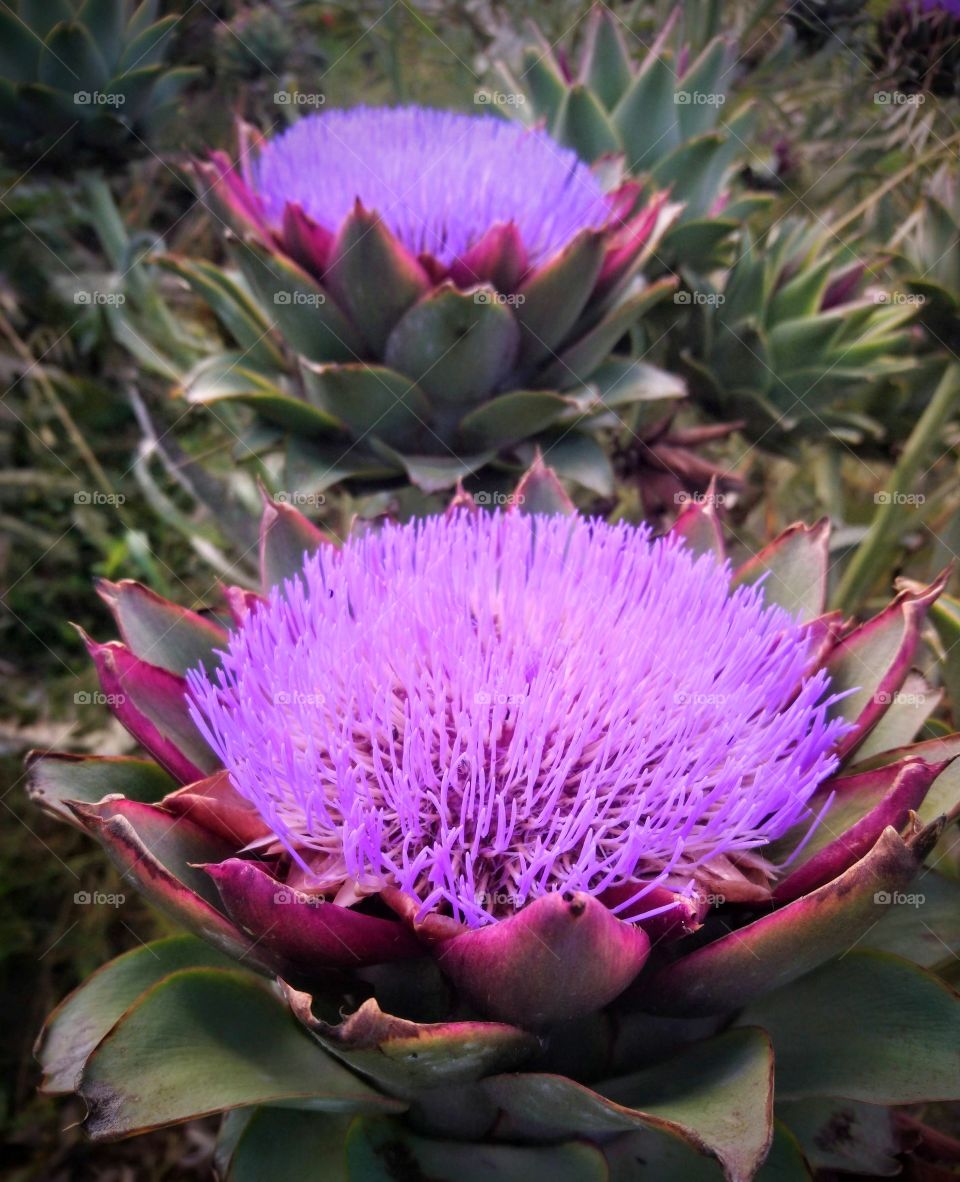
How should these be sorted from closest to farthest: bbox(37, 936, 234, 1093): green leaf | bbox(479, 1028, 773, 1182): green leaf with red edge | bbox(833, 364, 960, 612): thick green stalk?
bbox(479, 1028, 773, 1182): green leaf with red edge, bbox(37, 936, 234, 1093): green leaf, bbox(833, 364, 960, 612): thick green stalk

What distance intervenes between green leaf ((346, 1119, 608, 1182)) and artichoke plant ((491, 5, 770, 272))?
0.97m

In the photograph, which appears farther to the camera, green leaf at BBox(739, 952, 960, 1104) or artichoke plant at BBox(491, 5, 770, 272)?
artichoke plant at BBox(491, 5, 770, 272)

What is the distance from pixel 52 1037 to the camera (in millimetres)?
599

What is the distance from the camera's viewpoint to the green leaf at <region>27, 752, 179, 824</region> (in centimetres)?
64

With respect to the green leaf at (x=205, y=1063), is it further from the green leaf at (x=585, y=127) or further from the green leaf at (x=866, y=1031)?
the green leaf at (x=585, y=127)

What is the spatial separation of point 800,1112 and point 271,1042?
333mm

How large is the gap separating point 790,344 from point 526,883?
0.80 metres

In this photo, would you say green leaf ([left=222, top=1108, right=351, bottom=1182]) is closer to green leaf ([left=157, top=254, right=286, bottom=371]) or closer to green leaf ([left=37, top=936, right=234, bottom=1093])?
green leaf ([left=37, top=936, right=234, bottom=1093])

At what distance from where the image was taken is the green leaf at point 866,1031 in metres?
0.54

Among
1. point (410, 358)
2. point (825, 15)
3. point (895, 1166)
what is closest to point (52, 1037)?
point (895, 1166)

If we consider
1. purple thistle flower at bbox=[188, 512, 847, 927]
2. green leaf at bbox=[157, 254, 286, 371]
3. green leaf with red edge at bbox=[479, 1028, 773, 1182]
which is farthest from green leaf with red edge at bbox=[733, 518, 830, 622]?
green leaf at bbox=[157, 254, 286, 371]

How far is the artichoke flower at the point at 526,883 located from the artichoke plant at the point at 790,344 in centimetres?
51

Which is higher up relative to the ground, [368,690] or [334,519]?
[368,690]

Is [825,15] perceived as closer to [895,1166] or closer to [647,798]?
[647,798]
